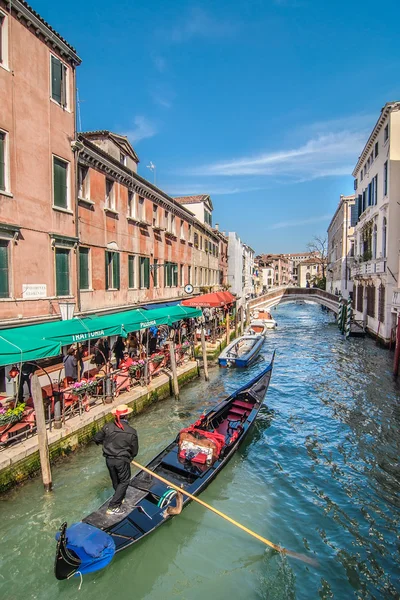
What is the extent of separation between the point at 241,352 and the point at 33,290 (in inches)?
527

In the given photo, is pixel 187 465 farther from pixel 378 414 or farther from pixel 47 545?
pixel 378 414

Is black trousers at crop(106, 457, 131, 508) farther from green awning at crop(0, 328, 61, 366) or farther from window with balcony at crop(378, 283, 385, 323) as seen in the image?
window with balcony at crop(378, 283, 385, 323)

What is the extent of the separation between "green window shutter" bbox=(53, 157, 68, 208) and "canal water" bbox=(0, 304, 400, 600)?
686 centimetres

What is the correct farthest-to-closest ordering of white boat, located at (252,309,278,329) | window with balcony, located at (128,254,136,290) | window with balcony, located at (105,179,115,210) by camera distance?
1. white boat, located at (252,309,278,329)
2. window with balcony, located at (128,254,136,290)
3. window with balcony, located at (105,179,115,210)

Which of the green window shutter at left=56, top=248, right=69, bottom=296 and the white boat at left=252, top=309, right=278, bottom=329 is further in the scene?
the white boat at left=252, top=309, right=278, bottom=329

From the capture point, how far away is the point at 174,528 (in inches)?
253

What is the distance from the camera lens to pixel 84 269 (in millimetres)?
13227

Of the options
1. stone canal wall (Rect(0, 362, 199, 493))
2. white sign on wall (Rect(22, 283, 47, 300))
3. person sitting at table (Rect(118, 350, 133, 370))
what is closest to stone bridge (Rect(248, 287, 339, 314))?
person sitting at table (Rect(118, 350, 133, 370))

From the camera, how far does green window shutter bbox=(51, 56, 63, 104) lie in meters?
11.2

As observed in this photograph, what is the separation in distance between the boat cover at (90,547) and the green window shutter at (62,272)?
25.1 ft

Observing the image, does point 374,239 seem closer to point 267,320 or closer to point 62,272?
point 267,320

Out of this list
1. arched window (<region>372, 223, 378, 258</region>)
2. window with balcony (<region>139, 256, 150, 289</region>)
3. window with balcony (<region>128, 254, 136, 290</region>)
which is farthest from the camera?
arched window (<region>372, 223, 378, 258</region>)

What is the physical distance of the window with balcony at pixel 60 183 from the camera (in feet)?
37.7

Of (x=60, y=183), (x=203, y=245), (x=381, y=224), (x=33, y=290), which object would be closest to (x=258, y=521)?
(x=33, y=290)
